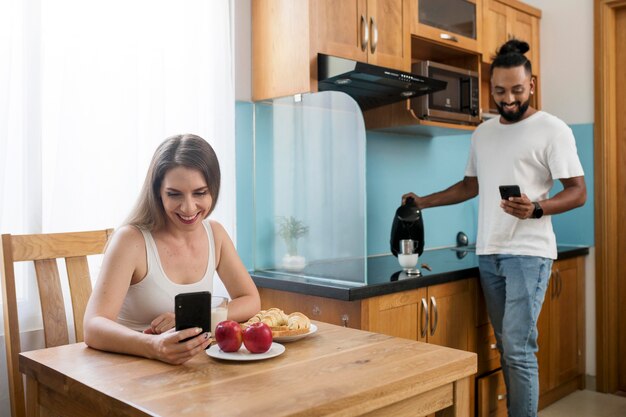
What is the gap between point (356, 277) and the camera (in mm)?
2322

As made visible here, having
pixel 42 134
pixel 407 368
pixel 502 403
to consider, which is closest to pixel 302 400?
pixel 407 368

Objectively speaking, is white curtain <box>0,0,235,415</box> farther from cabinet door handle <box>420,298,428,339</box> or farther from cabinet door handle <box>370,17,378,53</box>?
cabinet door handle <box>420,298,428,339</box>

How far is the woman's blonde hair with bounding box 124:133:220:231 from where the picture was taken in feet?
5.59

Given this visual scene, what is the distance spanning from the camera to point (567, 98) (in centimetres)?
378

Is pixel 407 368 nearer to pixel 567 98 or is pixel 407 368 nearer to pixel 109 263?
pixel 109 263

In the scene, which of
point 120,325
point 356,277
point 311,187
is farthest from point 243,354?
point 311,187

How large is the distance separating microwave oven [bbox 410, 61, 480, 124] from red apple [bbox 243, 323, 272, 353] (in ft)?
6.14

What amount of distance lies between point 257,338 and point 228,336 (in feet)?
0.21

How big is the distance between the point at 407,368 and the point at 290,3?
1722 mm

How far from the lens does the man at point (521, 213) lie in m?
2.52

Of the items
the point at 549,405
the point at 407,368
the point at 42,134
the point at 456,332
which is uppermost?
the point at 42,134

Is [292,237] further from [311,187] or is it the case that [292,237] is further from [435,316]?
[435,316]

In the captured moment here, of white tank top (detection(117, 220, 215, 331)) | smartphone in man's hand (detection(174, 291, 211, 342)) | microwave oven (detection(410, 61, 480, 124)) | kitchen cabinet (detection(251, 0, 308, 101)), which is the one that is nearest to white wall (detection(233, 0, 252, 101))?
kitchen cabinet (detection(251, 0, 308, 101))

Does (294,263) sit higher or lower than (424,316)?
higher
